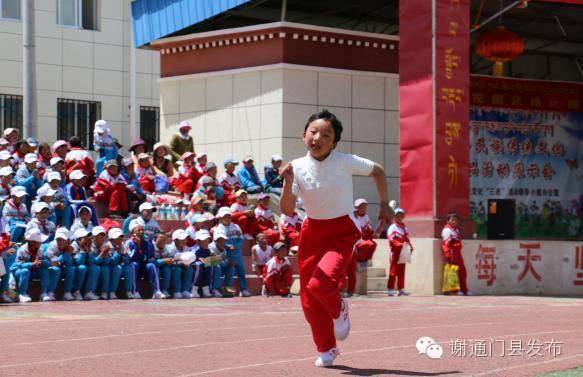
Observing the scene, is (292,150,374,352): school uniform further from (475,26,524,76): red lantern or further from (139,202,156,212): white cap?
(475,26,524,76): red lantern

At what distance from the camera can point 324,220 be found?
948cm

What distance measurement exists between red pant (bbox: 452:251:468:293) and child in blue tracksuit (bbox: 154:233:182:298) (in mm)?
5431

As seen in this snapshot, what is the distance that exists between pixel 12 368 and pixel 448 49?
14.4m

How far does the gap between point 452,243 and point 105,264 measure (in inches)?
265

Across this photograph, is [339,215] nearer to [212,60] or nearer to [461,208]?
[461,208]

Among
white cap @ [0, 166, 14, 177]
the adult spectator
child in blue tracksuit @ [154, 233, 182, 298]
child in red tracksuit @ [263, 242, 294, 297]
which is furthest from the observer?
the adult spectator

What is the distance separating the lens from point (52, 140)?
3388cm

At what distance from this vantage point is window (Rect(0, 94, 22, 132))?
32.8 meters

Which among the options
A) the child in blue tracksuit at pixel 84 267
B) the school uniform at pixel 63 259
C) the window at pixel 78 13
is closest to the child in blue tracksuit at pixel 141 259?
the child in blue tracksuit at pixel 84 267

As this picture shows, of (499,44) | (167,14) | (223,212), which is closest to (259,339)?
(223,212)

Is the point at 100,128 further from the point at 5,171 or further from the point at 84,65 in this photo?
the point at 84,65

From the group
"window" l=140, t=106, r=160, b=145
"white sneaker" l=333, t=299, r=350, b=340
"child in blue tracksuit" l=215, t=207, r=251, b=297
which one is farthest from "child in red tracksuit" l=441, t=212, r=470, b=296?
"window" l=140, t=106, r=160, b=145

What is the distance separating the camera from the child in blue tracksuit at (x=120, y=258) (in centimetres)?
1905

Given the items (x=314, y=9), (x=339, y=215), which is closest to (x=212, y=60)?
(x=314, y=9)
